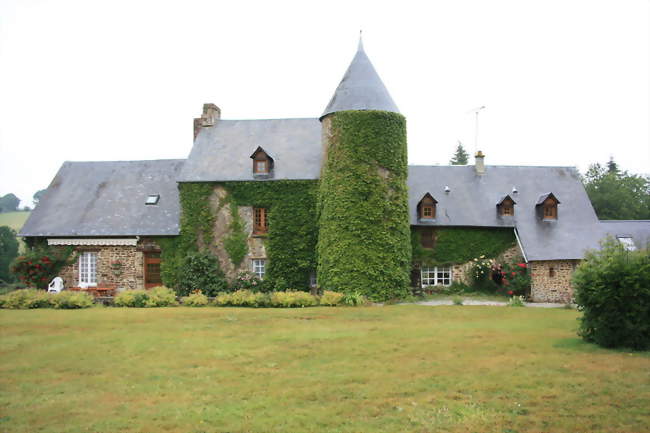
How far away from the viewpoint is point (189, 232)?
27.4 meters

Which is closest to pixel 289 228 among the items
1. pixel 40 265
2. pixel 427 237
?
pixel 427 237

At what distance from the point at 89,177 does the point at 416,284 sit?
61.6ft

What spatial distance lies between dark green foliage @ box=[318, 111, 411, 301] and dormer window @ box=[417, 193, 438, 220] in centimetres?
255

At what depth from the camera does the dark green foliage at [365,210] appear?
24250 mm

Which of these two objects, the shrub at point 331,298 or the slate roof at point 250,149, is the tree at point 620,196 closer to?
the slate roof at point 250,149

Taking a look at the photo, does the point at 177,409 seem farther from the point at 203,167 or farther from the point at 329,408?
the point at 203,167

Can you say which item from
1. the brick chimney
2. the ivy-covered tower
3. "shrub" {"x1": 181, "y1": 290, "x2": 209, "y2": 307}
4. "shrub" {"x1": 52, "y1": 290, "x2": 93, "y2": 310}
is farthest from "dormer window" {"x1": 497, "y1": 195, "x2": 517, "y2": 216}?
"shrub" {"x1": 52, "y1": 290, "x2": 93, "y2": 310}

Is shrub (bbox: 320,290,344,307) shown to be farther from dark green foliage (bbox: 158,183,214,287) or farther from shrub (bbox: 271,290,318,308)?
dark green foliage (bbox: 158,183,214,287)

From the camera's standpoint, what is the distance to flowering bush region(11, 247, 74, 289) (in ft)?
89.4

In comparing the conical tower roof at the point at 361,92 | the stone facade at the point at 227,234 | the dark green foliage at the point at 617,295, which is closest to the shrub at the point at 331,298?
the stone facade at the point at 227,234

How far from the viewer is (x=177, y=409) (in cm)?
929

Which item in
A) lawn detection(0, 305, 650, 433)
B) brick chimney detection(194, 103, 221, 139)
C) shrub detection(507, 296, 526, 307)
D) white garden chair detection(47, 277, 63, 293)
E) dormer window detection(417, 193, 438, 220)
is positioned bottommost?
lawn detection(0, 305, 650, 433)

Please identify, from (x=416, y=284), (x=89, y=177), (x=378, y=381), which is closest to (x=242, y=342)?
(x=378, y=381)

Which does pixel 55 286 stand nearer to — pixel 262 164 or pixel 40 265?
pixel 40 265
